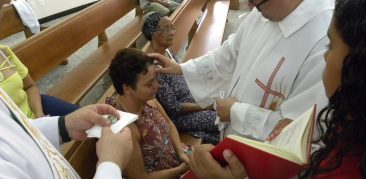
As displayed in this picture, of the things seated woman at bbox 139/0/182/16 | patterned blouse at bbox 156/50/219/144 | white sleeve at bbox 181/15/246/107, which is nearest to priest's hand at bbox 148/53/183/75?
white sleeve at bbox 181/15/246/107

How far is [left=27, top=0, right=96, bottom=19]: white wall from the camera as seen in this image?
558 cm

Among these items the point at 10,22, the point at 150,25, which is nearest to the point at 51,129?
the point at 150,25

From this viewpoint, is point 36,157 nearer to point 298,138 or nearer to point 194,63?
point 298,138

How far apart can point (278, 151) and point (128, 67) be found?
111 centimetres

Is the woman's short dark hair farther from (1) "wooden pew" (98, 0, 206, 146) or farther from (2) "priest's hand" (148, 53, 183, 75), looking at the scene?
(1) "wooden pew" (98, 0, 206, 146)

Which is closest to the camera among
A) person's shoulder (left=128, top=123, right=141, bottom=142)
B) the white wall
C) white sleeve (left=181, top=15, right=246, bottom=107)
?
person's shoulder (left=128, top=123, right=141, bottom=142)

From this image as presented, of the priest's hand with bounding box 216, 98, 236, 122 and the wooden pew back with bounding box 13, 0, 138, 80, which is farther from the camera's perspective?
the wooden pew back with bounding box 13, 0, 138, 80

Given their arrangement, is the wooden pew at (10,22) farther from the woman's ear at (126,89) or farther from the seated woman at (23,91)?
the woman's ear at (126,89)

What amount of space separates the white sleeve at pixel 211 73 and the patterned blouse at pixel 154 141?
286 millimetres

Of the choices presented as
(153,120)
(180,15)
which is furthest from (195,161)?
(180,15)

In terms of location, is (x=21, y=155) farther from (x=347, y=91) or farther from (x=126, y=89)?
(x=126, y=89)

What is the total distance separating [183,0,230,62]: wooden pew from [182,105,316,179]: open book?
7.21 feet

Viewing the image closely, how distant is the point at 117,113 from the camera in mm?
1154

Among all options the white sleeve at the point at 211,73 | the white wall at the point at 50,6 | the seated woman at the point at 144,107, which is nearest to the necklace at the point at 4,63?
the seated woman at the point at 144,107
